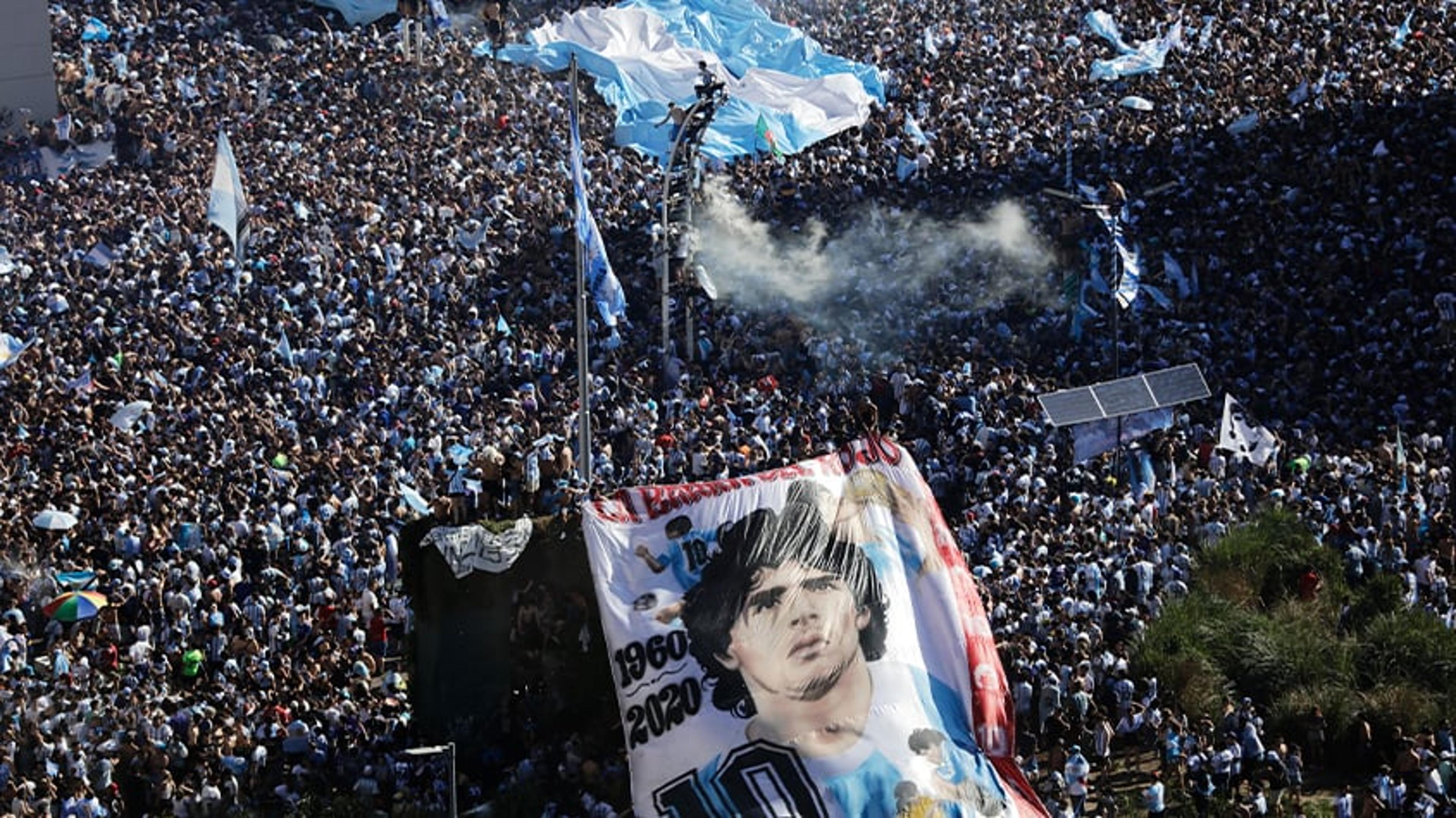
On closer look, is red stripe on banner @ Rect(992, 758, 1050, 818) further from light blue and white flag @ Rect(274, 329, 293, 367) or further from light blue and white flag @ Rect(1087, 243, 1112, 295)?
light blue and white flag @ Rect(274, 329, 293, 367)

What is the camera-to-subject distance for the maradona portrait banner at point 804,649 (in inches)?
981

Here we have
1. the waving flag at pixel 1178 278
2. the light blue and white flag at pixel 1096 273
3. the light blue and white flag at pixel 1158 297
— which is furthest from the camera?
the waving flag at pixel 1178 278

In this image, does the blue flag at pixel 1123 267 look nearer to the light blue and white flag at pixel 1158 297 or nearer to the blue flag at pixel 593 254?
the light blue and white flag at pixel 1158 297

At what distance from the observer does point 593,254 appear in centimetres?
3722

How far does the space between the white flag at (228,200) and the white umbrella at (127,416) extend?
281 cm

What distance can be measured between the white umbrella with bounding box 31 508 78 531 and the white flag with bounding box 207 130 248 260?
5.19 meters

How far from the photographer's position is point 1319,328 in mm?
45312

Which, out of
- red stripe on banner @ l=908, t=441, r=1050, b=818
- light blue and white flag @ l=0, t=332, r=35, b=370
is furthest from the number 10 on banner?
light blue and white flag @ l=0, t=332, r=35, b=370

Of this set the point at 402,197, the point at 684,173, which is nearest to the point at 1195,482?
the point at 684,173

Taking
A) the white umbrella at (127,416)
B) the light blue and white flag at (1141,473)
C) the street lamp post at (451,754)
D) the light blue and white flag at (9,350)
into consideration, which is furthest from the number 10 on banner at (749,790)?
the light blue and white flag at (9,350)

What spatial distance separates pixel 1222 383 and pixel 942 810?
812 inches

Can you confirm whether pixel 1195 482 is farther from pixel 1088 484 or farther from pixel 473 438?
pixel 473 438

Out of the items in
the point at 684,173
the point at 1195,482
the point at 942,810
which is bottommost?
the point at 942,810

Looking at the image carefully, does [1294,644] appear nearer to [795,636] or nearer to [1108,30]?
[795,636]
